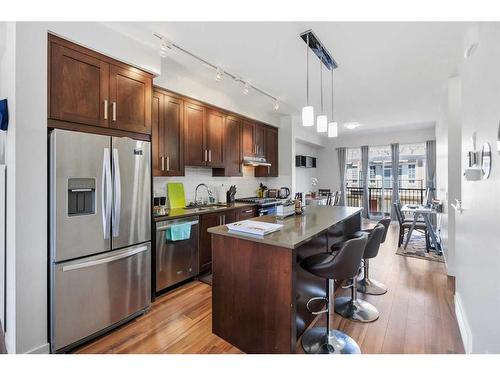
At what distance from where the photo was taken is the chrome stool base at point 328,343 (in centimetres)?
184

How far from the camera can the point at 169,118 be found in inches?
124

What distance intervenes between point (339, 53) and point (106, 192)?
2786 millimetres

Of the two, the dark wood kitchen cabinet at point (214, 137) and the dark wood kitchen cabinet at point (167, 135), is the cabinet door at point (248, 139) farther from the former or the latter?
the dark wood kitchen cabinet at point (167, 135)

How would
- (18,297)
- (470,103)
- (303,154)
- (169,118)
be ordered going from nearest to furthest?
(18,297) → (470,103) → (169,118) → (303,154)

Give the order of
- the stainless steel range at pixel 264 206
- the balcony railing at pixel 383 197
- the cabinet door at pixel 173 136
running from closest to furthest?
the cabinet door at pixel 173 136 → the stainless steel range at pixel 264 206 → the balcony railing at pixel 383 197

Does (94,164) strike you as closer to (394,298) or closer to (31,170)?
(31,170)

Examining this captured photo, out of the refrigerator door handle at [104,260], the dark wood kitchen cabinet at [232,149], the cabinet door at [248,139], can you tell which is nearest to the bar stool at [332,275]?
the refrigerator door handle at [104,260]

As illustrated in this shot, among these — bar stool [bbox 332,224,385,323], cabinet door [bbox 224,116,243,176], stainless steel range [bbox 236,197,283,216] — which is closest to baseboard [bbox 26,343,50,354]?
bar stool [bbox 332,224,385,323]

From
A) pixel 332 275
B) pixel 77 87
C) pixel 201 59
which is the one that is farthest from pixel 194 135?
pixel 332 275

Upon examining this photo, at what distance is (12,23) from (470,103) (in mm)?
3307

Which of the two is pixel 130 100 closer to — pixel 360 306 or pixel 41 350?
pixel 41 350

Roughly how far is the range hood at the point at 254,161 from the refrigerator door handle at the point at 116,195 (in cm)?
258

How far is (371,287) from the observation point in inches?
117
